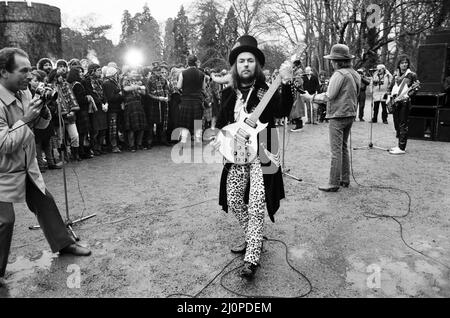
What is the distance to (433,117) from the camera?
395 inches

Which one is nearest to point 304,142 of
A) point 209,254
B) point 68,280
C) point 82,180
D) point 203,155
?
point 203,155

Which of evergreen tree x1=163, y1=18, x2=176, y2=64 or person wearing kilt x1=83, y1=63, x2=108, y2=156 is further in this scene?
evergreen tree x1=163, y1=18, x2=176, y2=64

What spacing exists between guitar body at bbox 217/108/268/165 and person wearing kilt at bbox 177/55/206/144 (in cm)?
567

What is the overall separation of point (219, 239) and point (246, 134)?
1.39 metres

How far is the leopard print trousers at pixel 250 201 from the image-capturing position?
3152mm

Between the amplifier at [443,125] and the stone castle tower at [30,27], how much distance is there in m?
13.9

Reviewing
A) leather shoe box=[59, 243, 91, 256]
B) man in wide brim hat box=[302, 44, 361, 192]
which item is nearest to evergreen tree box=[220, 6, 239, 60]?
man in wide brim hat box=[302, 44, 361, 192]

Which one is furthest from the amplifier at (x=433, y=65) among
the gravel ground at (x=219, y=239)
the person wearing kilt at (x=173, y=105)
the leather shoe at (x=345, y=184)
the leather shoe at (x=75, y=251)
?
the leather shoe at (x=75, y=251)

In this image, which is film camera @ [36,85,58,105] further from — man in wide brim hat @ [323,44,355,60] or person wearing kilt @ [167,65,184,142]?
person wearing kilt @ [167,65,184,142]

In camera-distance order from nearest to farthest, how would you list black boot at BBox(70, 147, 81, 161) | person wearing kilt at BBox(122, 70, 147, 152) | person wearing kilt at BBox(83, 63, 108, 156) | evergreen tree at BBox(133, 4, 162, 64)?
person wearing kilt at BBox(83, 63, 108, 156), black boot at BBox(70, 147, 81, 161), person wearing kilt at BBox(122, 70, 147, 152), evergreen tree at BBox(133, 4, 162, 64)

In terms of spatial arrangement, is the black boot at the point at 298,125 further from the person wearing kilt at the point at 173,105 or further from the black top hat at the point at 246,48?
the black top hat at the point at 246,48

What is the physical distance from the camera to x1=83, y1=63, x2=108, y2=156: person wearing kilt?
25.3 ft
